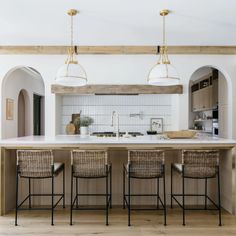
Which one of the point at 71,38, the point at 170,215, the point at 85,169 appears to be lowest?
the point at 170,215

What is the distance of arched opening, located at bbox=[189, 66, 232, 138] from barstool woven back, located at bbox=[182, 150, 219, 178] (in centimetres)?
240

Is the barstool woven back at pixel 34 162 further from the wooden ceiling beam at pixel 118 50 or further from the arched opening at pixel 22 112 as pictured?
the arched opening at pixel 22 112

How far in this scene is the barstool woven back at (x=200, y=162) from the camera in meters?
3.23

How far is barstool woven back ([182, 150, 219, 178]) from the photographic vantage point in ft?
10.6

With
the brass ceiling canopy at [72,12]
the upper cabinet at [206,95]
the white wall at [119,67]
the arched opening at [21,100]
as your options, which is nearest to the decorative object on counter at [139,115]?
the white wall at [119,67]

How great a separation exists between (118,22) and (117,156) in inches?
78.8

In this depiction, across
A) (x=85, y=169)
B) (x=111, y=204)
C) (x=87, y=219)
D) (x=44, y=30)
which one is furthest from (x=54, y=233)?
(x=44, y=30)

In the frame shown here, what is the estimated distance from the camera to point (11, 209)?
3.82 meters

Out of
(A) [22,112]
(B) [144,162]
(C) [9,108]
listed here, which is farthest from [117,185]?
(A) [22,112]

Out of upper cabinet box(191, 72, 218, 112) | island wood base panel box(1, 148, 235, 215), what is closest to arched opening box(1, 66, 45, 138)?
island wood base panel box(1, 148, 235, 215)

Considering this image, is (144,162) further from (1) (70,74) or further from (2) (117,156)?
(1) (70,74)

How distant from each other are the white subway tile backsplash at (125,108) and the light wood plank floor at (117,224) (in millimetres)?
2771

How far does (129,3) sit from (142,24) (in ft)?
2.63

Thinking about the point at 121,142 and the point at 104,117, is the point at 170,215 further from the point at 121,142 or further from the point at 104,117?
the point at 104,117
